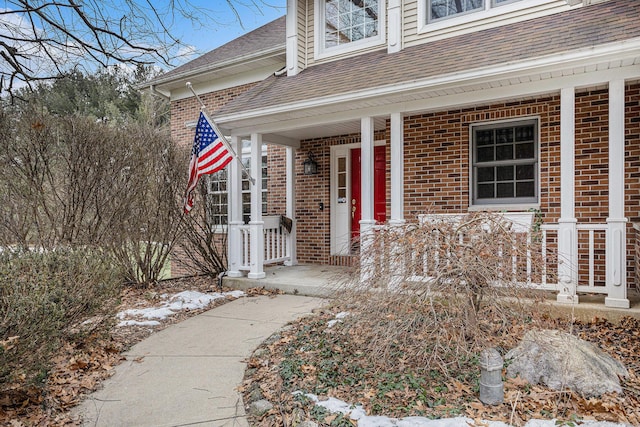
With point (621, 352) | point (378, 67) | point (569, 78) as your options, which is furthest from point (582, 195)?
point (378, 67)

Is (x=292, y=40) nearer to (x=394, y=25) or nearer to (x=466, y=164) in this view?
(x=394, y=25)

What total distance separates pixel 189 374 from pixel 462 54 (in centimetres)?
512

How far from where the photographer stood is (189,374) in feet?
12.2

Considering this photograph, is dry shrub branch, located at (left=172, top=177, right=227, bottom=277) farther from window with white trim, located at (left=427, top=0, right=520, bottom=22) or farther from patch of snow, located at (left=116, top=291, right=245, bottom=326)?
window with white trim, located at (left=427, top=0, right=520, bottom=22)

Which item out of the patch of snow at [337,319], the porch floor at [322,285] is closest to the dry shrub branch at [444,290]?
the porch floor at [322,285]

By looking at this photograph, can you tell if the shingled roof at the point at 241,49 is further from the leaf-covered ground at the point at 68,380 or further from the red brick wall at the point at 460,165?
the leaf-covered ground at the point at 68,380

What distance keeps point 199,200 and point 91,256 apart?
3.51 metres

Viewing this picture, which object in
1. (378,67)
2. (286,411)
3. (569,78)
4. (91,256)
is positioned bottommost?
(286,411)

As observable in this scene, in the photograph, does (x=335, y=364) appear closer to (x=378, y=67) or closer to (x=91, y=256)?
(x=91, y=256)

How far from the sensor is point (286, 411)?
9.72 ft

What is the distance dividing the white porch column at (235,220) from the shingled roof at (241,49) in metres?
2.66

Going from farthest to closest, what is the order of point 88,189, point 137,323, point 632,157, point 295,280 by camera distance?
point 295,280, point 88,189, point 632,157, point 137,323

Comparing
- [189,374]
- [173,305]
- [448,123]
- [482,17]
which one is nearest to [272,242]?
[173,305]

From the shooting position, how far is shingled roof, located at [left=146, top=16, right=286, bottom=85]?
906cm
